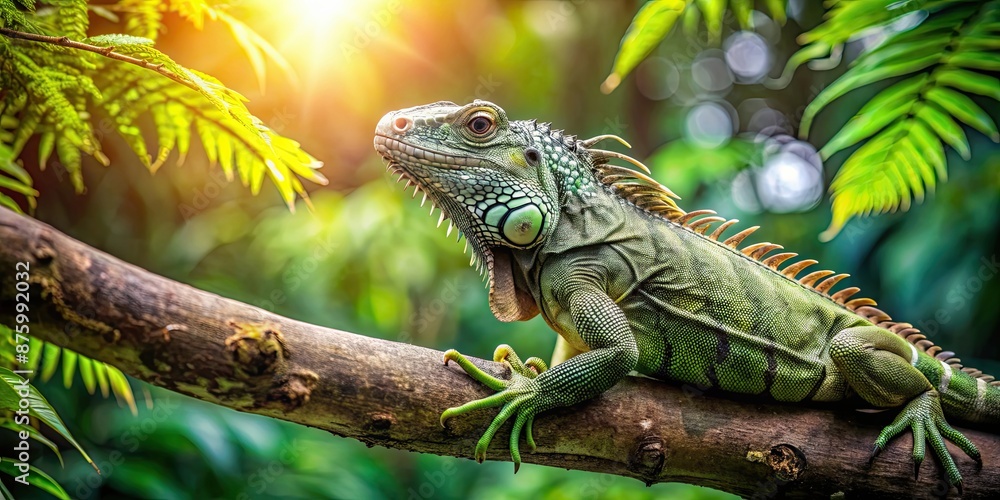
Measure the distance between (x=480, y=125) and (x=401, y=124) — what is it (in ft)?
1.12

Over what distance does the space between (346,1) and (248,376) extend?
133 inches

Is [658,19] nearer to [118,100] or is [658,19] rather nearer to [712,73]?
[118,100]

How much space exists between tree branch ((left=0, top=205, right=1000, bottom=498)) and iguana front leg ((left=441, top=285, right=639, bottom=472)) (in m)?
0.06

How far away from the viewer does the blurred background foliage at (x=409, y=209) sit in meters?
5.14

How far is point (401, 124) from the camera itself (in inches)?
117

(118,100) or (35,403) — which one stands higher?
(118,100)

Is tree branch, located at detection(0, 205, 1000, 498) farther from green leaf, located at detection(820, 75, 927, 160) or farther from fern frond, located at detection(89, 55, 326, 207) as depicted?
green leaf, located at detection(820, 75, 927, 160)

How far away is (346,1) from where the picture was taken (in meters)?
4.76

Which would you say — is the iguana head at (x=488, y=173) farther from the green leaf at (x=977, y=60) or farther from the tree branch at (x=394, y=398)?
the green leaf at (x=977, y=60)

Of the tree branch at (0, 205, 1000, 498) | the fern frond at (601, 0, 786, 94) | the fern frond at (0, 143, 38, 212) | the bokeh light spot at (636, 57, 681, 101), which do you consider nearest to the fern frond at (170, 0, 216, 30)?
the fern frond at (0, 143, 38, 212)

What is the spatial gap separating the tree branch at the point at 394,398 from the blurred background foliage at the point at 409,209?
181cm

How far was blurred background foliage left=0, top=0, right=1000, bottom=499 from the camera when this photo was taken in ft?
16.9

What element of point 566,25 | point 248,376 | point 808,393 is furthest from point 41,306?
point 566,25

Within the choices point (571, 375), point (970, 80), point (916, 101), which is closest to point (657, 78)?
point (916, 101)
